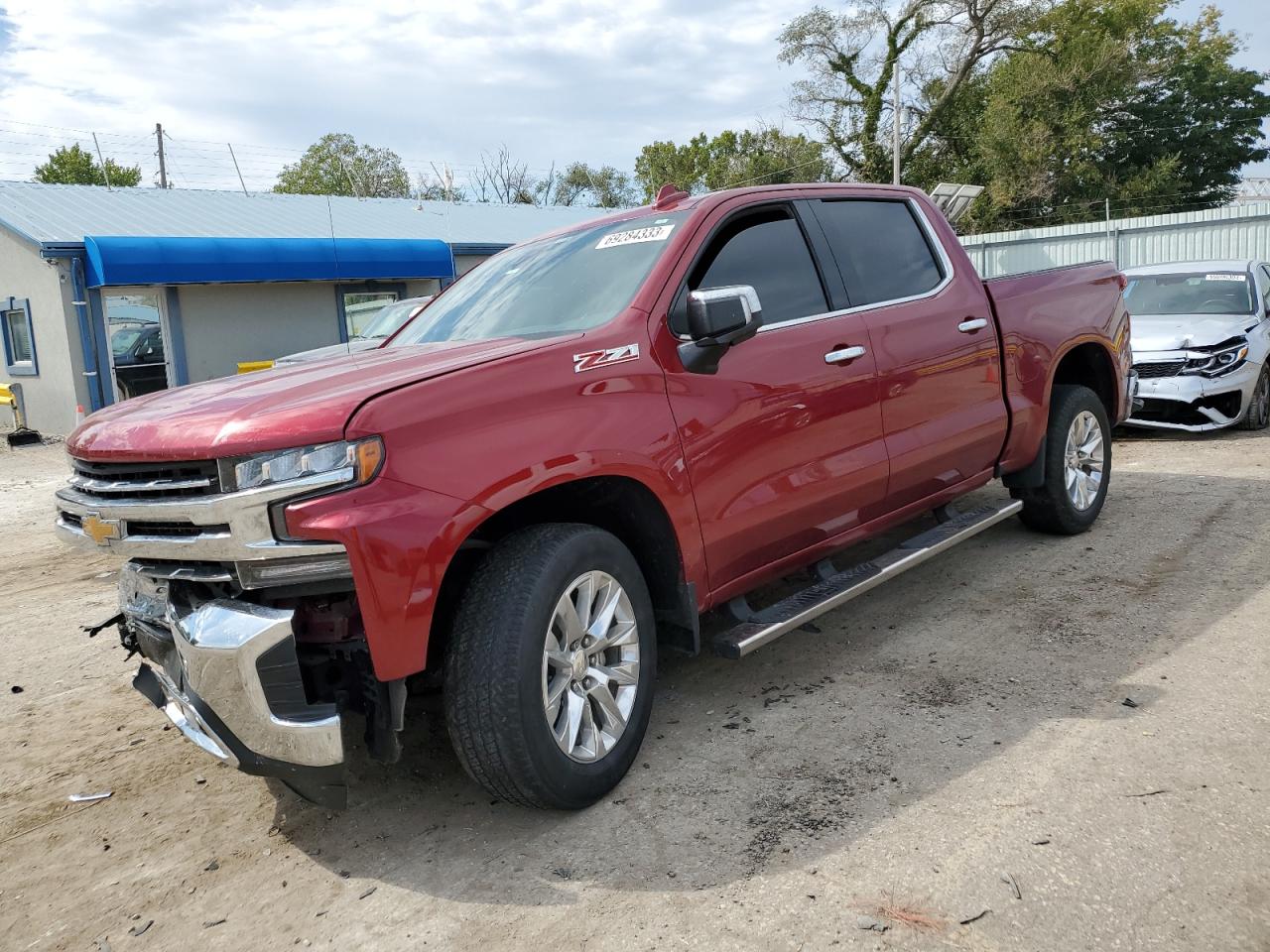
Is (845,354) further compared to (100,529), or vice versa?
(845,354)

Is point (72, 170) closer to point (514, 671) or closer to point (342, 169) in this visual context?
point (342, 169)

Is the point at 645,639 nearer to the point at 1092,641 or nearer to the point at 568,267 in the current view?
the point at 568,267

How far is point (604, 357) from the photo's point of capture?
3.16 m

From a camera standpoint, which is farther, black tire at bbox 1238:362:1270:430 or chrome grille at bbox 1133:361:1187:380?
black tire at bbox 1238:362:1270:430

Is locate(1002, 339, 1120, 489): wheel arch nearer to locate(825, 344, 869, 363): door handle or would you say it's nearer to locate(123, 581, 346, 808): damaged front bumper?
locate(825, 344, 869, 363): door handle

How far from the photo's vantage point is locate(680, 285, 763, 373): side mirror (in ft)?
10.7

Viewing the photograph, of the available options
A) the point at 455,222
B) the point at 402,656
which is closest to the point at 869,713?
the point at 402,656

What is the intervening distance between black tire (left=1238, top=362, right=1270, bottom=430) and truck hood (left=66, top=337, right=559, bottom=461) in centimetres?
847

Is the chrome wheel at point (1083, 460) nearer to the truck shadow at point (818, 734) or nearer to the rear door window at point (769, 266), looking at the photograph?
the truck shadow at point (818, 734)

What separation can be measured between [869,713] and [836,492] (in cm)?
88

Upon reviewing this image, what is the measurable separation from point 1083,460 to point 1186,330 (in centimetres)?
440

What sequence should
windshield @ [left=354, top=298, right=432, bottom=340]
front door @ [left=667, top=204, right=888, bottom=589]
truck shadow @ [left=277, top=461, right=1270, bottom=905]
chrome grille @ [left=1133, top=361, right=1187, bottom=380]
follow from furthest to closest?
windshield @ [left=354, top=298, right=432, bottom=340] → chrome grille @ [left=1133, top=361, right=1187, bottom=380] → front door @ [left=667, top=204, right=888, bottom=589] → truck shadow @ [left=277, top=461, right=1270, bottom=905]

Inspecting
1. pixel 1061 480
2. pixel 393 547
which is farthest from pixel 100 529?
pixel 1061 480

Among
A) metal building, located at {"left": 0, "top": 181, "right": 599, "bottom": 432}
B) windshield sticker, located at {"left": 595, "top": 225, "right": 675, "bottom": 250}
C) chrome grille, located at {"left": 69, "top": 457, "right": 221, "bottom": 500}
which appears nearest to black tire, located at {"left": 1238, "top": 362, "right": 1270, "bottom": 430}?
windshield sticker, located at {"left": 595, "top": 225, "right": 675, "bottom": 250}
